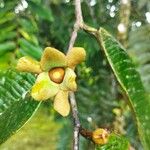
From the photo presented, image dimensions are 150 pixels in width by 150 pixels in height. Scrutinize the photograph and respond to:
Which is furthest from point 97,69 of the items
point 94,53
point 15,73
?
point 15,73

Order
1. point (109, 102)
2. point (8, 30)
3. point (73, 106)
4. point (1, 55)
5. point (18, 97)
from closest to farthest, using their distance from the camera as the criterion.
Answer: point (73, 106)
point (18, 97)
point (1, 55)
point (8, 30)
point (109, 102)

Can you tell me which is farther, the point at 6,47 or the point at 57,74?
the point at 6,47

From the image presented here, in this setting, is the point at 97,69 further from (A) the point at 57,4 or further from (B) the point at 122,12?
(B) the point at 122,12

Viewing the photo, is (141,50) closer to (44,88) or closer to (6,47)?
(6,47)

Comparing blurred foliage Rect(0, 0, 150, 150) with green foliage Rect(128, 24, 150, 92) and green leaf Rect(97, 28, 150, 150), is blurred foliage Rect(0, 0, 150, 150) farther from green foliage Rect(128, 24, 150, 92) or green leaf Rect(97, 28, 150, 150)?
green leaf Rect(97, 28, 150, 150)

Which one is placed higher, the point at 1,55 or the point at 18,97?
the point at 1,55

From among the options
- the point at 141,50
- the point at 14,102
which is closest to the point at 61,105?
the point at 14,102

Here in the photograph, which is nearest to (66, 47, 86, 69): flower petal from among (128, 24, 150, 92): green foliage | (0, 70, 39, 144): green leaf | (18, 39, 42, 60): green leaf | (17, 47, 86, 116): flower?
(17, 47, 86, 116): flower

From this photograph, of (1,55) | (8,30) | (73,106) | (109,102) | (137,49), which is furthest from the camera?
(109,102)
